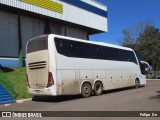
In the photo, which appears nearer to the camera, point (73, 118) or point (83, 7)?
point (73, 118)

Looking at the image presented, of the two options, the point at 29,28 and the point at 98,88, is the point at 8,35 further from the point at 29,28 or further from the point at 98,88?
the point at 98,88

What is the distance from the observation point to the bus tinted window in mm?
16141

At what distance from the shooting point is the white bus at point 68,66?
1549 cm

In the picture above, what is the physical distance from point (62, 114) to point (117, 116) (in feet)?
6.88

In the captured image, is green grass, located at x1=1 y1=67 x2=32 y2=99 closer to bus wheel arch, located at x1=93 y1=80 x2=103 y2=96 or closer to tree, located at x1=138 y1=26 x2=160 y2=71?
bus wheel arch, located at x1=93 y1=80 x2=103 y2=96

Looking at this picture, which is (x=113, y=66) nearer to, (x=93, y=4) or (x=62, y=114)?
(x=62, y=114)

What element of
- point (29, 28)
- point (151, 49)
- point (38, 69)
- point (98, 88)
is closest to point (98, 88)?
point (98, 88)

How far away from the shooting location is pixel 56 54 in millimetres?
15531

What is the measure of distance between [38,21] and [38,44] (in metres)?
18.7

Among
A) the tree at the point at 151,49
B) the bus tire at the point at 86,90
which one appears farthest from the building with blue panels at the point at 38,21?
the tree at the point at 151,49

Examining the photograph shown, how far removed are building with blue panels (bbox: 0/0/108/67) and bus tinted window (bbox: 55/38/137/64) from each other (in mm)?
11734

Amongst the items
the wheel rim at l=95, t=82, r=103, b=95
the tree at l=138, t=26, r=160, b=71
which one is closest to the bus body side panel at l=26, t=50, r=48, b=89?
the wheel rim at l=95, t=82, r=103, b=95

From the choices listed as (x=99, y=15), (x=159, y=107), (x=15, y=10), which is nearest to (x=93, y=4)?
(x=99, y=15)

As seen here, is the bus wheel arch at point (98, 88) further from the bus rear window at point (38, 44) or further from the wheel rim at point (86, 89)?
the bus rear window at point (38, 44)
